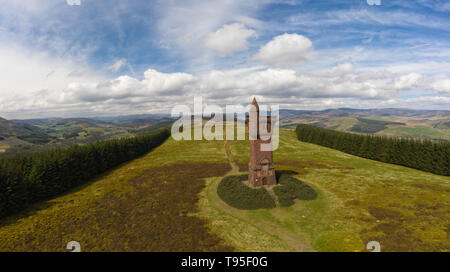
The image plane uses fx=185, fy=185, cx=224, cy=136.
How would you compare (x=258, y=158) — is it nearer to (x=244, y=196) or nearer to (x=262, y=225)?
(x=244, y=196)

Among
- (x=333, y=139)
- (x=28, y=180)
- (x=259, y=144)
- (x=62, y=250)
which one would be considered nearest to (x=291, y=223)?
(x=259, y=144)

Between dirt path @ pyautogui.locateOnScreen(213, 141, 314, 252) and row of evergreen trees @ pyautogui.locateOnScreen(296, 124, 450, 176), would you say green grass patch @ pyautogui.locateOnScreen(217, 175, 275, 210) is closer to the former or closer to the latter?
dirt path @ pyautogui.locateOnScreen(213, 141, 314, 252)

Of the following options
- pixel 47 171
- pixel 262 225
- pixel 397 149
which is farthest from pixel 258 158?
pixel 397 149

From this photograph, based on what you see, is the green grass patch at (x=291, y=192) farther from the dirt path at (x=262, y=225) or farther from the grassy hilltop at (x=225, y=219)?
the dirt path at (x=262, y=225)

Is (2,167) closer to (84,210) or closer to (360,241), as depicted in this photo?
(84,210)

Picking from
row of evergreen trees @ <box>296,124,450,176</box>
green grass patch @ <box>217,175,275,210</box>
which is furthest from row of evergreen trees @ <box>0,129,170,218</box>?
row of evergreen trees @ <box>296,124,450,176</box>

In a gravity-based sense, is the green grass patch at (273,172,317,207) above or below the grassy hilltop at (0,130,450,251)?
above

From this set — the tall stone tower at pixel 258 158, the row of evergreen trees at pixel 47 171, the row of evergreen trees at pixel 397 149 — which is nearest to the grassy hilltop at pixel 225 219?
the row of evergreen trees at pixel 47 171
